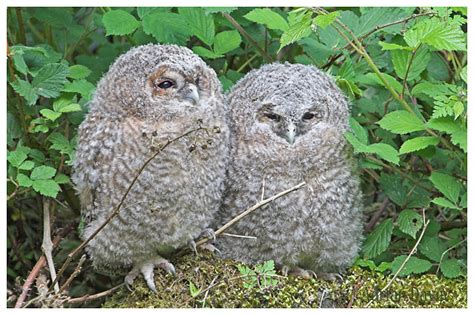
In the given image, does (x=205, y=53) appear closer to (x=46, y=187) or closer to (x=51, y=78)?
(x=51, y=78)

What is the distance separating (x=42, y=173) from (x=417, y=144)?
128cm

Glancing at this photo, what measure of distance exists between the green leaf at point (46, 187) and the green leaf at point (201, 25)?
726 millimetres

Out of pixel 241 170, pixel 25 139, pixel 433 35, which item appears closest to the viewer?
pixel 433 35

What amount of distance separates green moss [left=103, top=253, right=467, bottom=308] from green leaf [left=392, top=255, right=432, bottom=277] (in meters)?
0.04

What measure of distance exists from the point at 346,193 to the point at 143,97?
2.56 ft

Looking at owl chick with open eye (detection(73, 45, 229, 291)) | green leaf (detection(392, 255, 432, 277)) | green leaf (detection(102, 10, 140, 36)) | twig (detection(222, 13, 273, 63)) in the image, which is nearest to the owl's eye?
owl chick with open eye (detection(73, 45, 229, 291))

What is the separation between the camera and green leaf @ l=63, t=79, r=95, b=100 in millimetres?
3004

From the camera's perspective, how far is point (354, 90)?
117 inches

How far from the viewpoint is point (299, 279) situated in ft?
9.59

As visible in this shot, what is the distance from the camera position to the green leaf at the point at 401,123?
287cm

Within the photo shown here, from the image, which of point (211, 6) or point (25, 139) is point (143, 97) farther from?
point (25, 139)

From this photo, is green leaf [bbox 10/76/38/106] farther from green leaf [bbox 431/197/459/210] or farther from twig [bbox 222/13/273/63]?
green leaf [bbox 431/197/459/210]

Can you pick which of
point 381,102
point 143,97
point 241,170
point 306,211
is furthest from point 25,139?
point 381,102

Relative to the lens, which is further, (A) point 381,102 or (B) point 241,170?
(A) point 381,102
